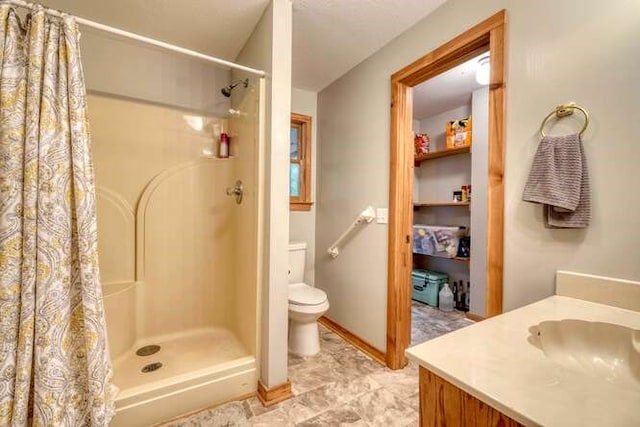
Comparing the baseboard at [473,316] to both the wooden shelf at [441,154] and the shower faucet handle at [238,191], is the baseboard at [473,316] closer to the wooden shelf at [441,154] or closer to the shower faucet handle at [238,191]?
the wooden shelf at [441,154]

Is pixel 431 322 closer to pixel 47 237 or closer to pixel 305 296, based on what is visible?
pixel 305 296

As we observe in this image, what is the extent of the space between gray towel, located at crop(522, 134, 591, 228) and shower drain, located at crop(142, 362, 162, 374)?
2.06 metres

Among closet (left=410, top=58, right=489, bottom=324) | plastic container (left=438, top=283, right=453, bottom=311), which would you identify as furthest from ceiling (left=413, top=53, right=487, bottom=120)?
plastic container (left=438, top=283, right=453, bottom=311)

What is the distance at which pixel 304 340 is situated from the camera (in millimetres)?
2018

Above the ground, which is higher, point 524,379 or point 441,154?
point 441,154

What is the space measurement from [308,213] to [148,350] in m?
1.62

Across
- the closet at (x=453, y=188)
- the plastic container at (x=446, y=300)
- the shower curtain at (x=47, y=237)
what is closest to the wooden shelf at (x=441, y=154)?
the closet at (x=453, y=188)

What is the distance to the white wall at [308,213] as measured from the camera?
2664mm

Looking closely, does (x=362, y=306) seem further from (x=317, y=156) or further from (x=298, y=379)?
(x=317, y=156)

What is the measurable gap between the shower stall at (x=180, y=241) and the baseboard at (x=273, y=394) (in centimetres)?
8

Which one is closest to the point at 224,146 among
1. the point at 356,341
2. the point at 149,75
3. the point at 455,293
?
the point at 149,75

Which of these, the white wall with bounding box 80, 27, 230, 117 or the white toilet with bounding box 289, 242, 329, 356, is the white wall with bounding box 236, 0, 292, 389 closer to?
the white toilet with bounding box 289, 242, 329, 356

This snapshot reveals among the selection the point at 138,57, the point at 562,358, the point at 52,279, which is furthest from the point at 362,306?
the point at 138,57

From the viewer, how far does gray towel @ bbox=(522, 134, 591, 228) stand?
38.8 inches
